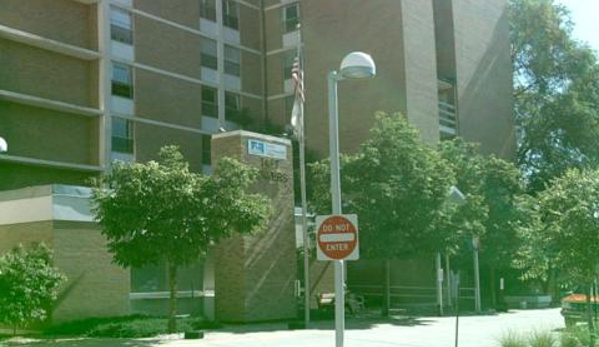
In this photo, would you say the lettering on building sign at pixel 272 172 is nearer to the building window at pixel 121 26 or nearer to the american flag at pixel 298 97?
the american flag at pixel 298 97

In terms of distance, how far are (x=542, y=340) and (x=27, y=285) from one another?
13.1m

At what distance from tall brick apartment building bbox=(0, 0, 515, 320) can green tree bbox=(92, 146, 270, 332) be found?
7.57 meters

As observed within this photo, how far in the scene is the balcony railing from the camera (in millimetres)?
45188

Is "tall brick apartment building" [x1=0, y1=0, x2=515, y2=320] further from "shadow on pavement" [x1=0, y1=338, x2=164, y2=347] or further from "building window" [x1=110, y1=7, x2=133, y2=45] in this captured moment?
"shadow on pavement" [x1=0, y1=338, x2=164, y2=347]

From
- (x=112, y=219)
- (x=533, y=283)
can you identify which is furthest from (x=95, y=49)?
(x=533, y=283)

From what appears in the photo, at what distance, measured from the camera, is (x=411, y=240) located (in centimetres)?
2977

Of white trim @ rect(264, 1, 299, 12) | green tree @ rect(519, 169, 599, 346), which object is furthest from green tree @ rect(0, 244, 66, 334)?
white trim @ rect(264, 1, 299, 12)

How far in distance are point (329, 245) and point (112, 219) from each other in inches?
362

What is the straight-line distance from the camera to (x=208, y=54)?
46.9 meters

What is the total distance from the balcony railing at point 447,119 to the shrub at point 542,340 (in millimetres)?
29728

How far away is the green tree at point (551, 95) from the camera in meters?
50.8

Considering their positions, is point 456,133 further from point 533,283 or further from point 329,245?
point 329,245

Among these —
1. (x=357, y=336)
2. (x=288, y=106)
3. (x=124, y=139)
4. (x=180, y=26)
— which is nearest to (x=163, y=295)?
(x=357, y=336)

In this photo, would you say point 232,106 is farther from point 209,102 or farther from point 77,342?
point 77,342
